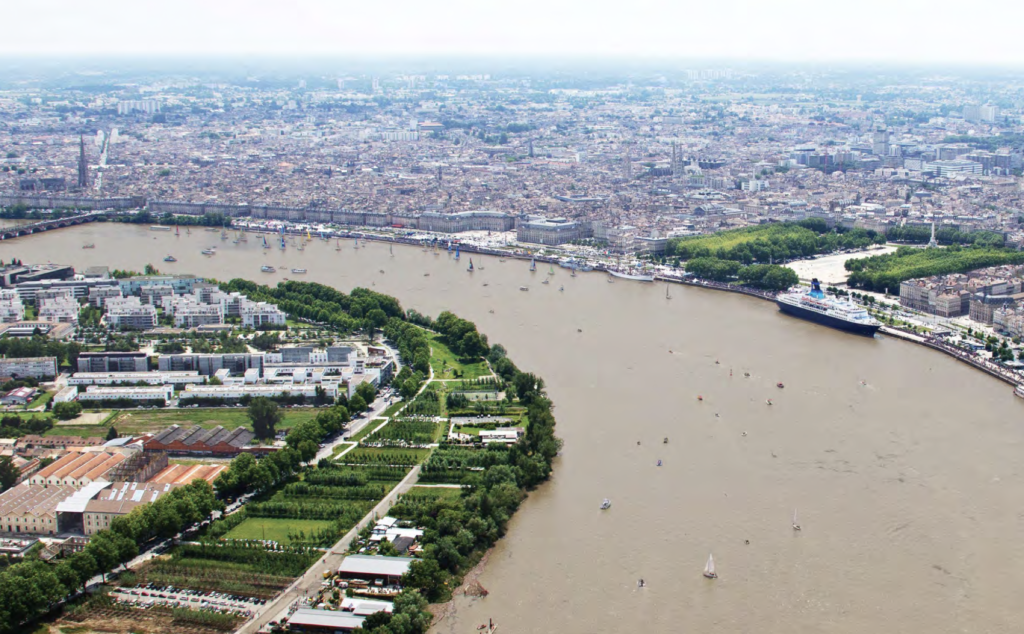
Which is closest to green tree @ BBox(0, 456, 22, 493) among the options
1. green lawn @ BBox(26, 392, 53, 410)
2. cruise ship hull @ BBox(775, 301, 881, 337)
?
green lawn @ BBox(26, 392, 53, 410)

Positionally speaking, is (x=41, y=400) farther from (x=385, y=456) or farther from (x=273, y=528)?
(x=273, y=528)

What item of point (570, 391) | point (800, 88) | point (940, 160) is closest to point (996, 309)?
point (570, 391)

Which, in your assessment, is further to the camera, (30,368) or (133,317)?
(133,317)

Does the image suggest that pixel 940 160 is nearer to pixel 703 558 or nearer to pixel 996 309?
pixel 996 309

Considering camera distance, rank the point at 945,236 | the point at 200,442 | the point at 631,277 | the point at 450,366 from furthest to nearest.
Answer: the point at 945,236, the point at 631,277, the point at 450,366, the point at 200,442

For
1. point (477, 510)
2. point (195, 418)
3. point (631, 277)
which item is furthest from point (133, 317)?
point (477, 510)

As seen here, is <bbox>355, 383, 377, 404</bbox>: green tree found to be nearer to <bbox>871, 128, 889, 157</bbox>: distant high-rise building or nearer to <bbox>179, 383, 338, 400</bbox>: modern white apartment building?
<bbox>179, 383, 338, 400</bbox>: modern white apartment building
